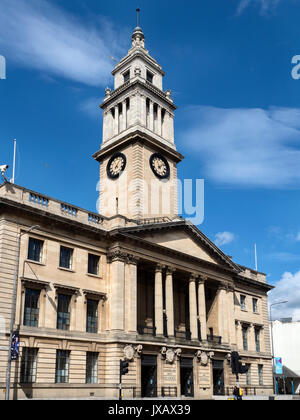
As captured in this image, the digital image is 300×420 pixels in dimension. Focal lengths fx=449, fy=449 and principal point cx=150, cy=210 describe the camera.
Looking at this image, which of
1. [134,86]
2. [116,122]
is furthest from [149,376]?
[134,86]

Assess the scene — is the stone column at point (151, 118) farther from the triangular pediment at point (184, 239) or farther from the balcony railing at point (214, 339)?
the balcony railing at point (214, 339)

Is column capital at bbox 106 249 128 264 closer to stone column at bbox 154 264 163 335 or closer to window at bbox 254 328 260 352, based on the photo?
stone column at bbox 154 264 163 335

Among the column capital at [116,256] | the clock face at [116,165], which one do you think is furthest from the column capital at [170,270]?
the clock face at [116,165]

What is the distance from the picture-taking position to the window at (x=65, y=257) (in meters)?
36.2

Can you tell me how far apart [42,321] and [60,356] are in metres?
3.17

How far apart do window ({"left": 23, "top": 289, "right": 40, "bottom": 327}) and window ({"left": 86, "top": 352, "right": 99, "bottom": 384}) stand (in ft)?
19.3

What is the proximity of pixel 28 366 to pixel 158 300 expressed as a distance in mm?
13971

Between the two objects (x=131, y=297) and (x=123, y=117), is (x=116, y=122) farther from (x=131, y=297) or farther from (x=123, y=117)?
(x=131, y=297)

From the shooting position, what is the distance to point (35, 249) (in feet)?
113

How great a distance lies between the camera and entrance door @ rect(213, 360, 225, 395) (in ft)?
152

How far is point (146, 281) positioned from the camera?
4509 centimetres

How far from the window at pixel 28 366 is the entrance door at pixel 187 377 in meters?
15.6
